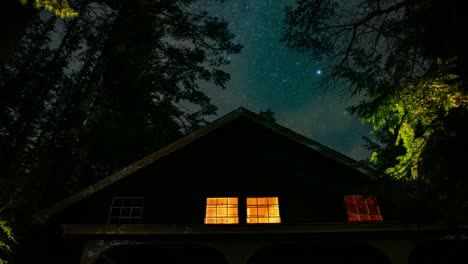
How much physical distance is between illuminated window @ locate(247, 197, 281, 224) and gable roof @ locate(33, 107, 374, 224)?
2.21m

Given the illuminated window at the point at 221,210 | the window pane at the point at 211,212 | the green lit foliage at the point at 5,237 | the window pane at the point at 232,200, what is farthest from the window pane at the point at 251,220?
the green lit foliage at the point at 5,237

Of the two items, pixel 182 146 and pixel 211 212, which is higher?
pixel 182 146

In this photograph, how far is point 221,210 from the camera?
9.52m

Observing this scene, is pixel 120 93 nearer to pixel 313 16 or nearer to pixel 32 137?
pixel 313 16

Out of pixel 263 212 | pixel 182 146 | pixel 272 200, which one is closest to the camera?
pixel 263 212

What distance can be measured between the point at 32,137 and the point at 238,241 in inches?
1011

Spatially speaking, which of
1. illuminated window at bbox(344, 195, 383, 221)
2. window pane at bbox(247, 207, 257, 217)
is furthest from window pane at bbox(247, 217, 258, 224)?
illuminated window at bbox(344, 195, 383, 221)

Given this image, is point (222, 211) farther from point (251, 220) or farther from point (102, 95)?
point (102, 95)

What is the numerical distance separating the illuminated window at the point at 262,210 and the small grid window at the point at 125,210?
3.44 meters

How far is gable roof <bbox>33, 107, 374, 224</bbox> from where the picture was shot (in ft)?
28.6

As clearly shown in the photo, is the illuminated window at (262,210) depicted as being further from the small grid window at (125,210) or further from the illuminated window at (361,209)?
the small grid window at (125,210)

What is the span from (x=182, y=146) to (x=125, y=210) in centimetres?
273

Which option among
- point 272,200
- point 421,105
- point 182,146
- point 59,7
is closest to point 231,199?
point 272,200

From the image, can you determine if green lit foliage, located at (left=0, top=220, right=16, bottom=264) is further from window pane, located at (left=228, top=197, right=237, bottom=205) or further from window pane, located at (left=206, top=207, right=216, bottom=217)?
window pane, located at (left=228, top=197, right=237, bottom=205)
